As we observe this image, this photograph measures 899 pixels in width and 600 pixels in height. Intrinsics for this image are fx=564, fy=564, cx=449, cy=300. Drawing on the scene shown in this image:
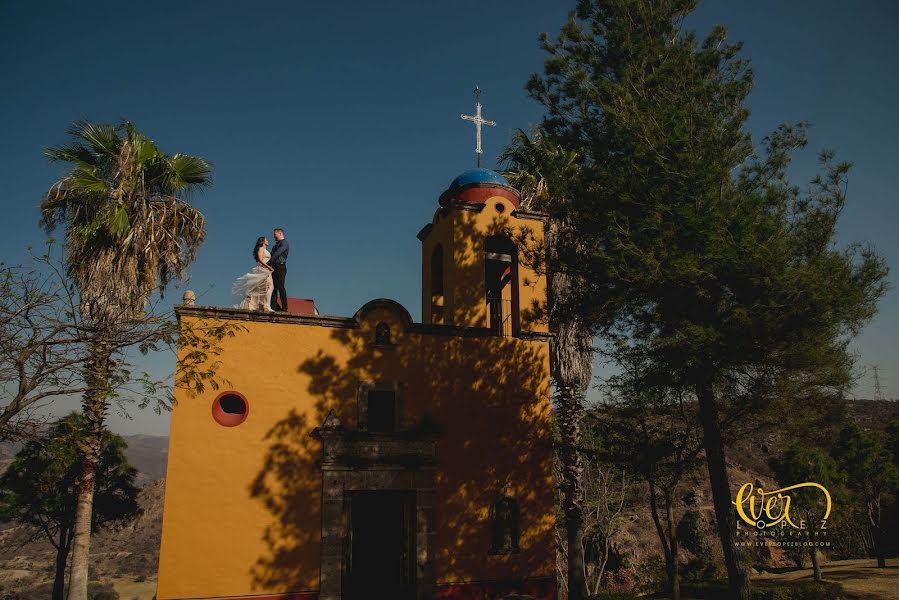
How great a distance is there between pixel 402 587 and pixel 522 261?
27.0ft

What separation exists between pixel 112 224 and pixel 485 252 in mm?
9153

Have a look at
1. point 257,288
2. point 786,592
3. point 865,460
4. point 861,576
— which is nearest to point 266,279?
point 257,288

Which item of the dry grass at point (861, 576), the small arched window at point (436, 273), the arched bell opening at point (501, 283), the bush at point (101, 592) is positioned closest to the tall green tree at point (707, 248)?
the arched bell opening at point (501, 283)

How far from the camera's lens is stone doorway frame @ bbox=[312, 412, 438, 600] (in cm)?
1204

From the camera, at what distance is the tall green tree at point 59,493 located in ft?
57.5

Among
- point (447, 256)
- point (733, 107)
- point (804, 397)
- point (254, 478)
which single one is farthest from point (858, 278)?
point (254, 478)

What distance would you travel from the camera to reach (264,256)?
1470 centimetres

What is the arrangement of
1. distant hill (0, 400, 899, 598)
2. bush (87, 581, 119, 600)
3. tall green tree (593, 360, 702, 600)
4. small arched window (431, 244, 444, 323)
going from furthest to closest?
distant hill (0, 400, 899, 598), bush (87, 581, 119, 600), small arched window (431, 244, 444, 323), tall green tree (593, 360, 702, 600)

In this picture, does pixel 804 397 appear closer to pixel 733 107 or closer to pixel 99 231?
pixel 733 107

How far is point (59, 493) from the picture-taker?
18141 mm

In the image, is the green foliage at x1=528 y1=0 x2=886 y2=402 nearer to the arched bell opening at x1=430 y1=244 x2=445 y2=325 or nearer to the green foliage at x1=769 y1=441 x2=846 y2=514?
the arched bell opening at x1=430 y1=244 x2=445 y2=325

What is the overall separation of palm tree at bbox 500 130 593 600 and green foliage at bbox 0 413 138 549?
13.4 meters

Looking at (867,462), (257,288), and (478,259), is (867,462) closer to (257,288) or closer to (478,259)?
(478,259)

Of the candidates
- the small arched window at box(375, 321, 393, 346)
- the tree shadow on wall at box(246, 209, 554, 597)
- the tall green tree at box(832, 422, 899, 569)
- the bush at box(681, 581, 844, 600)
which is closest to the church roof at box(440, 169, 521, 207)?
the tree shadow on wall at box(246, 209, 554, 597)
